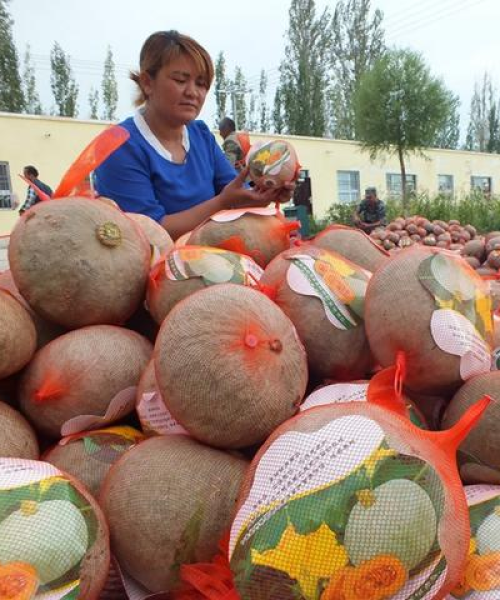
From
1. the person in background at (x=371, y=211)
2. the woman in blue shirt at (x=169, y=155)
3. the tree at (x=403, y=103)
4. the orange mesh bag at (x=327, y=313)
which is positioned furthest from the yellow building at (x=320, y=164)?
the orange mesh bag at (x=327, y=313)

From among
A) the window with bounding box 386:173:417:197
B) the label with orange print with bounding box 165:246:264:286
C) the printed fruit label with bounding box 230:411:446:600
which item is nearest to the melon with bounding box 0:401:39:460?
the label with orange print with bounding box 165:246:264:286

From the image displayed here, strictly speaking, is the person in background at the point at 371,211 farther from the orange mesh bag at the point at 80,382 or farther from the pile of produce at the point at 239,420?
the orange mesh bag at the point at 80,382

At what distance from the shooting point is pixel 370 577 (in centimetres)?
82

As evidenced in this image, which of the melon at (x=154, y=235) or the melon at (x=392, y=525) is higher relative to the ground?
the melon at (x=154, y=235)

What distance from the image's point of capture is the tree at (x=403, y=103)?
50.8 ft

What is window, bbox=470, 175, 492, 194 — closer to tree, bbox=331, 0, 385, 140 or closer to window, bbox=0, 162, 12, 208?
tree, bbox=331, 0, 385, 140

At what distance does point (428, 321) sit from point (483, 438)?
26cm

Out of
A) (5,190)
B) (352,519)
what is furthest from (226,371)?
(5,190)

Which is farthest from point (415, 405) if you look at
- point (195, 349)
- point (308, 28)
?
point (308, 28)

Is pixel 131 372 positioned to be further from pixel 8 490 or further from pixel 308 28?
pixel 308 28

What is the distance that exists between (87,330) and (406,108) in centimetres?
1566

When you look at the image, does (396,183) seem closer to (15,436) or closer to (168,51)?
(168,51)

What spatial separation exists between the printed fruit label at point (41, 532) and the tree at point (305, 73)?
30.0 m

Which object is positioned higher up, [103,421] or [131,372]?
[131,372]
